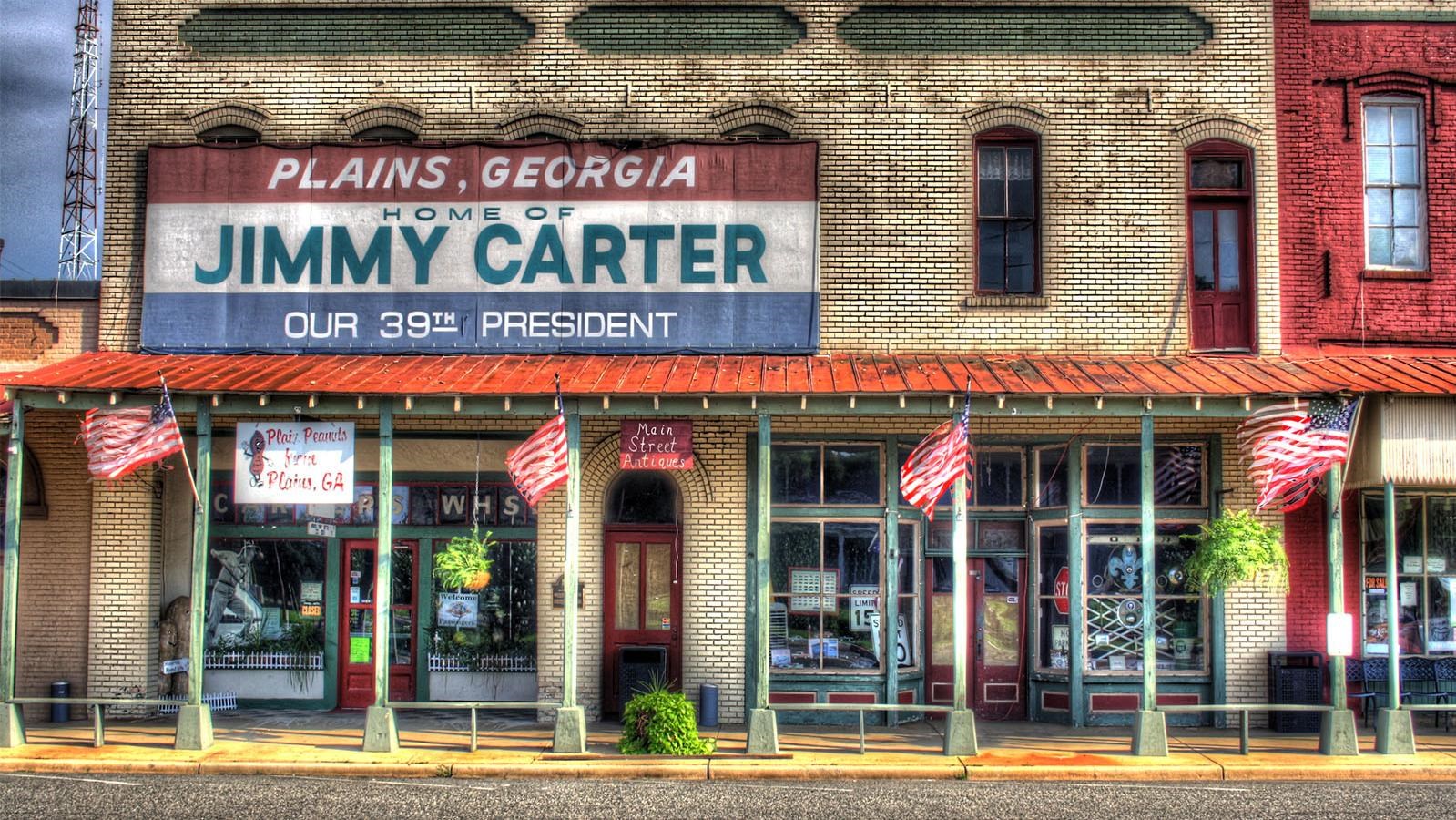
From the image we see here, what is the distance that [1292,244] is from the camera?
1558 cm

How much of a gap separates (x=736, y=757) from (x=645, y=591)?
3.24m

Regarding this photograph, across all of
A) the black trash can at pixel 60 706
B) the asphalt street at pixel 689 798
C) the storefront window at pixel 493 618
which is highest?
the storefront window at pixel 493 618

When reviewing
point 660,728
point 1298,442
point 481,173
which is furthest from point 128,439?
point 1298,442

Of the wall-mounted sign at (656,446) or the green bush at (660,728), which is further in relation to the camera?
the wall-mounted sign at (656,446)

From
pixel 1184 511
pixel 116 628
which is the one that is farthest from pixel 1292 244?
pixel 116 628

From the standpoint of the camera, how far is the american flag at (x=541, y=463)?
13203 millimetres

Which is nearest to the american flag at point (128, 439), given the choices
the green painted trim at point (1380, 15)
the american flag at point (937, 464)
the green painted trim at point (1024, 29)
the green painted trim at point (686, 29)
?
the green painted trim at point (686, 29)

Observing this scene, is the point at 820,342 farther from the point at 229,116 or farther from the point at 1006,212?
the point at 229,116

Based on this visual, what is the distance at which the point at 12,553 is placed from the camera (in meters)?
13.4

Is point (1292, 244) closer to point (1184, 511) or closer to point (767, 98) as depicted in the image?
point (1184, 511)

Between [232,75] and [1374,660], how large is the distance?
15626mm

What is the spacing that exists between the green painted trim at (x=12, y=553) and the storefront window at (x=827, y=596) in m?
8.30

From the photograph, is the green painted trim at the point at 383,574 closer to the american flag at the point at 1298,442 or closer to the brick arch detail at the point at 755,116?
the brick arch detail at the point at 755,116

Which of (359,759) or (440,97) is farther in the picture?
(440,97)
